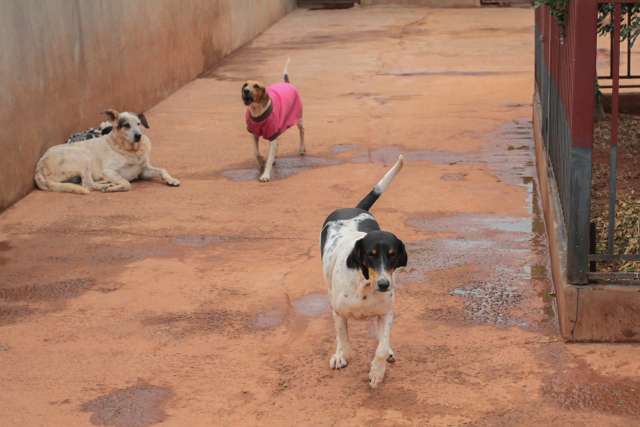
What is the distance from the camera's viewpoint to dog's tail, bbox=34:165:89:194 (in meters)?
10.2

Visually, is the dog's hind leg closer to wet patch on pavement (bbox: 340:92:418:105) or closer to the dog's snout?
wet patch on pavement (bbox: 340:92:418:105)

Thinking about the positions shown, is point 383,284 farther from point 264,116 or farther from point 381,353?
point 264,116

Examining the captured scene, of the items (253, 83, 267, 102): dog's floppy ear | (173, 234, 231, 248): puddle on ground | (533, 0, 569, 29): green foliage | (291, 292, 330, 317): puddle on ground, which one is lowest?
(291, 292, 330, 317): puddle on ground

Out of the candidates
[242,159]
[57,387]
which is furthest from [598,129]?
[57,387]

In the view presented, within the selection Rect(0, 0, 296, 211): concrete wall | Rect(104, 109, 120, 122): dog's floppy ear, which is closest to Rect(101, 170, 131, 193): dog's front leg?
Rect(104, 109, 120, 122): dog's floppy ear

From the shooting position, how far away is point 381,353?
570 cm

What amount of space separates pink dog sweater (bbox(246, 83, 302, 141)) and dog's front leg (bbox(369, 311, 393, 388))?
525 cm

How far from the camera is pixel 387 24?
74.8ft

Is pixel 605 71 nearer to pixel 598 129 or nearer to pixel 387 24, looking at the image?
pixel 598 129

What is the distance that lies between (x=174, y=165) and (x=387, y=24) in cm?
1237

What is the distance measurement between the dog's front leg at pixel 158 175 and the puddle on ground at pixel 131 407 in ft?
15.4

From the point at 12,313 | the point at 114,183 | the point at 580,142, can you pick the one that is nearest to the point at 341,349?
the point at 580,142

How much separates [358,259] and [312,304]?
1.63m

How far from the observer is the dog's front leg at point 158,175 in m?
10.5
